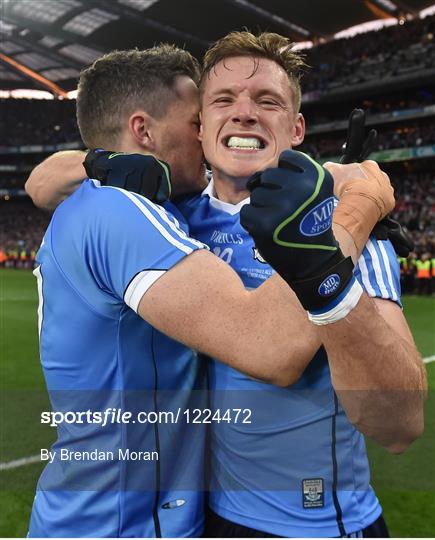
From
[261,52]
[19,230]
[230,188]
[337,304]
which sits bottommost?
[19,230]

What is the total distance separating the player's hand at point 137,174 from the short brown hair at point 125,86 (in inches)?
12.4

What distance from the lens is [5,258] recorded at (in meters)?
37.7

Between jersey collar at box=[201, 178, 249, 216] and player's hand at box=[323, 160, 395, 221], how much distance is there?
1.31 feet

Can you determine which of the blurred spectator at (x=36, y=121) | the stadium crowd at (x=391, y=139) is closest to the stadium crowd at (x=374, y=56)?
the stadium crowd at (x=391, y=139)

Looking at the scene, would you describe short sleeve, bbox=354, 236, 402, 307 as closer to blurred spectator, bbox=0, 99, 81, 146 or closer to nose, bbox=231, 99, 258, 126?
nose, bbox=231, 99, 258, 126

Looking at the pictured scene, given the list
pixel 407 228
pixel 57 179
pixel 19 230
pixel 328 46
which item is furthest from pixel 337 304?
pixel 19 230

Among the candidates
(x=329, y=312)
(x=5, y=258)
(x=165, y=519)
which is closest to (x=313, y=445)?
(x=165, y=519)

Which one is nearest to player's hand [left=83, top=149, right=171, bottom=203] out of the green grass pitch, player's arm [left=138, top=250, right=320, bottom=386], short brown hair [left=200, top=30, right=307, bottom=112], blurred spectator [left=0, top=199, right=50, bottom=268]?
player's arm [left=138, top=250, right=320, bottom=386]

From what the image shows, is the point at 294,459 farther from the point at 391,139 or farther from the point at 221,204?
the point at 391,139

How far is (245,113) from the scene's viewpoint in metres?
1.96

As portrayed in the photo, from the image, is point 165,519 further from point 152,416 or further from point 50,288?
point 50,288

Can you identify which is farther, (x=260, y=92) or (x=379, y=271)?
(x=260, y=92)

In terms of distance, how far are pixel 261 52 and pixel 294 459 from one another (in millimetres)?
1451

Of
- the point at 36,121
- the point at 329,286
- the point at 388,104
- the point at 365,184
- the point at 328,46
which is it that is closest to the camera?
the point at 329,286
